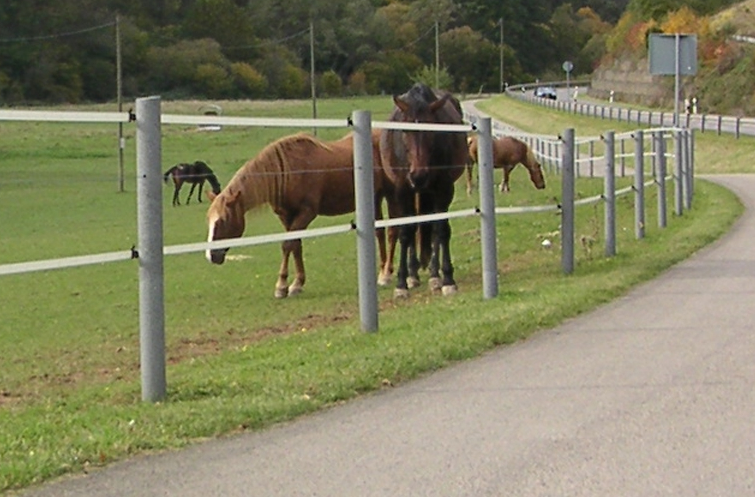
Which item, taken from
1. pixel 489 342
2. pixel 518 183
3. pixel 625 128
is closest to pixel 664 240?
pixel 489 342

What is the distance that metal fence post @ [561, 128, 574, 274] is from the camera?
13.0 meters

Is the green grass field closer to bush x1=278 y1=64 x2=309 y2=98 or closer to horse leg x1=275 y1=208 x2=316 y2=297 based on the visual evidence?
horse leg x1=275 y1=208 x2=316 y2=297

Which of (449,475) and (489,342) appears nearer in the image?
(449,475)

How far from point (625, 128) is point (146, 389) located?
48.6 metres

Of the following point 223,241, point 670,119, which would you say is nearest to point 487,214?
point 223,241

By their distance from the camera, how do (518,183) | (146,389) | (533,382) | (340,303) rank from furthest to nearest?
(518,183) < (340,303) < (533,382) < (146,389)

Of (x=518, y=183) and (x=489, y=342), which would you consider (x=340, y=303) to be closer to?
(x=489, y=342)

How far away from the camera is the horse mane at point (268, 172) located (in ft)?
45.0

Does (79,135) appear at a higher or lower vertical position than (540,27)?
lower

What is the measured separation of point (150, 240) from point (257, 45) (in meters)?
87.4

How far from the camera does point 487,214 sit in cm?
1097

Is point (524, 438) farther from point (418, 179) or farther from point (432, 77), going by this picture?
point (432, 77)

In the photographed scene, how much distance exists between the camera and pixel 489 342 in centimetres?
877

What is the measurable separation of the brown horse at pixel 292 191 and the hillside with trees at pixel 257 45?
4912cm
